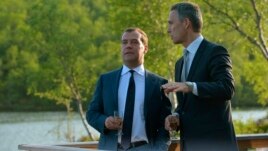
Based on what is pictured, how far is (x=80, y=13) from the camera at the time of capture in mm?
37906

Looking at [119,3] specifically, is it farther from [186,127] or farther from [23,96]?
[23,96]

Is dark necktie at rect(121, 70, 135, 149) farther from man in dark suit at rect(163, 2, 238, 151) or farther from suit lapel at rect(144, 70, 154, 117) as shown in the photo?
man in dark suit at rect(163, 2, 238, 151)

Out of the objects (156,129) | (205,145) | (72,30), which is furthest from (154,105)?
(72,30)

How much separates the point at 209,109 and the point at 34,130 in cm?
2284

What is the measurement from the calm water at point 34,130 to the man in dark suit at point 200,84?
1567cm

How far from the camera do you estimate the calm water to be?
2370 centimetres

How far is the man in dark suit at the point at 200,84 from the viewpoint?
4.34 meters

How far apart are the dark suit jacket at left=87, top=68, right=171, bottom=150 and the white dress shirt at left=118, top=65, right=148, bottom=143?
0.02 meters

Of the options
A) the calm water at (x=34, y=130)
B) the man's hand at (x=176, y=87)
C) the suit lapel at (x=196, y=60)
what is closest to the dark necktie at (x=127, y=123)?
the suit lapel at (x=196, y=60)

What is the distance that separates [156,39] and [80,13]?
19253mm

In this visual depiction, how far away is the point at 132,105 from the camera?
186 inches

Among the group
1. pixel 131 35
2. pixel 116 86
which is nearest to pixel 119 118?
pixel 116 86

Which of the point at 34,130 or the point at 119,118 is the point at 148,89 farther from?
the point at 34,130

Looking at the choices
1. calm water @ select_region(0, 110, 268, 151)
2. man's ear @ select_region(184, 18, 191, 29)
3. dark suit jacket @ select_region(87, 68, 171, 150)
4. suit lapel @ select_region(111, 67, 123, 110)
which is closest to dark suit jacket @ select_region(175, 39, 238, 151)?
man's ear @ select_region(184, 18, 191, 29)
